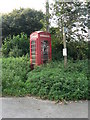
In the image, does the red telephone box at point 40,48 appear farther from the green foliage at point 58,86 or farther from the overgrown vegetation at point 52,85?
the green foliage at point 58,86

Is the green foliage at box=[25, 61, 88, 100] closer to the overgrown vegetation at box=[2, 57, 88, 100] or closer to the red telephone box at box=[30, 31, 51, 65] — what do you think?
the overgrown vegetation at box=[2, 57, 88, 100]

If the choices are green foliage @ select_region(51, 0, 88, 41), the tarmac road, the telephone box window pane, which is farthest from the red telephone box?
the tarmac road

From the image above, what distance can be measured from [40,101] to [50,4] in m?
4.00

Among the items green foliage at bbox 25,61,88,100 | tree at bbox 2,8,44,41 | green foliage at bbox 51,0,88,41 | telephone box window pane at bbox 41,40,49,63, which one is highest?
tree at bbox 2,8,44,41

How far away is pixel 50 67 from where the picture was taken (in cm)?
680

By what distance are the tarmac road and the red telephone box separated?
2480mm

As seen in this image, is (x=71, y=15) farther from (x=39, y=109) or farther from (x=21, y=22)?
(x=21, y=22)

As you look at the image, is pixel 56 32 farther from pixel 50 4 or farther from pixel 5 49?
pixel 5 49

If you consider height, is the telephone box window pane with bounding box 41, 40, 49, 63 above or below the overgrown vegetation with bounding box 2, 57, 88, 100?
above

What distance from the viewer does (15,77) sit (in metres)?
6.36

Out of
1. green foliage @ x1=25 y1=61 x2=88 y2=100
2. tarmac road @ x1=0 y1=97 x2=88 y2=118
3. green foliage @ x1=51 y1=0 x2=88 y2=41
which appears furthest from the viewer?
green foliage @ x1=51 y1=0 x2=88 y2=41

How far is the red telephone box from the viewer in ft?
23.7

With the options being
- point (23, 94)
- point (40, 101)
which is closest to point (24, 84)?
point (23, 94)

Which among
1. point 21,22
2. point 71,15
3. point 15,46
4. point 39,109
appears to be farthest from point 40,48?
point 21,22
